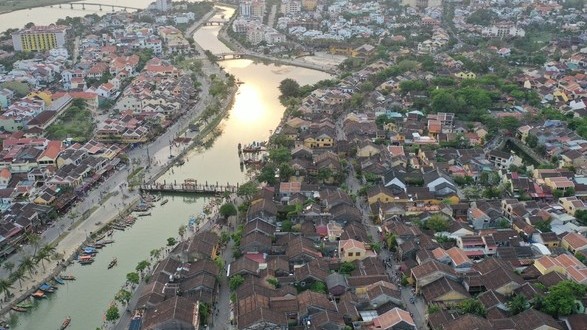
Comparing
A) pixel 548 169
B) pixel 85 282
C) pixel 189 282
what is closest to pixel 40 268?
pixel 85 282

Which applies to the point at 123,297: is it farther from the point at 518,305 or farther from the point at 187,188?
the point at 518,305

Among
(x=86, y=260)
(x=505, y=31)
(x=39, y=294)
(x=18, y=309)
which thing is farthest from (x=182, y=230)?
(x=505, y=31)

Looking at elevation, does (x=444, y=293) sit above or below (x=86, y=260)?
above

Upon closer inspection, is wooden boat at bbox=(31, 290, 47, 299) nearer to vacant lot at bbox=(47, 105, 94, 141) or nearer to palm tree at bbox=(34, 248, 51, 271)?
palm tree at bbox=(34, 248, 51, 271)

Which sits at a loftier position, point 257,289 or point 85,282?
point 257,289

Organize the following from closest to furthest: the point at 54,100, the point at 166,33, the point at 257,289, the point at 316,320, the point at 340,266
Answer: the point at 316,320
the point at 257,289
the point at 340,266
the point at 54,100
the point at 166,33

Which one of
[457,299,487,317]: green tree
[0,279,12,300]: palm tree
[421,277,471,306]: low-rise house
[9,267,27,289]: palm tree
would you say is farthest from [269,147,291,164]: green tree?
[0,279,12,300]: palm tree

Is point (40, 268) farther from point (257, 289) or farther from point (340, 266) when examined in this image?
point (340, 266)
